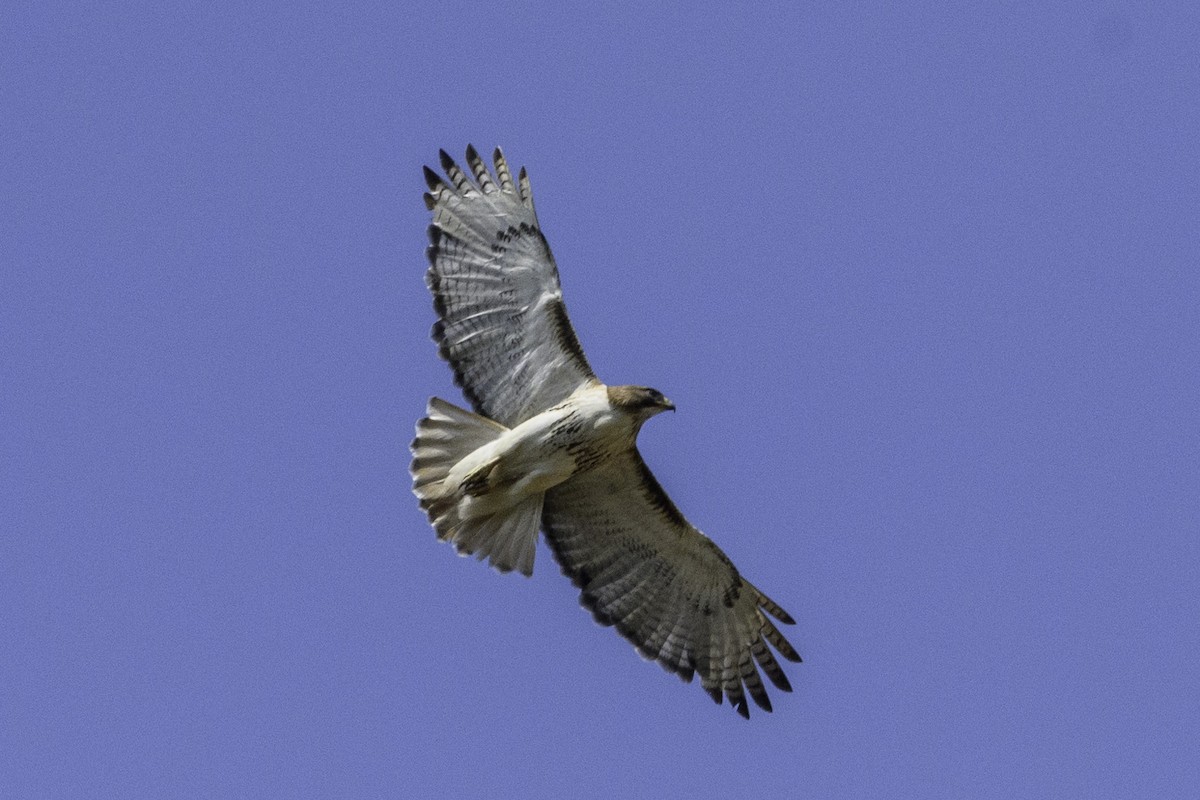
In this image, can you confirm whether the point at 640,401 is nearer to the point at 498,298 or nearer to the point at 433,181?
the point at 498,298

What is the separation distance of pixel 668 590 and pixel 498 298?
8.31 ft

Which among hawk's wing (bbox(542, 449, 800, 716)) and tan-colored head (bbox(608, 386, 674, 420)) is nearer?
tan-colored head (bbox(608, 386, 674, 420))

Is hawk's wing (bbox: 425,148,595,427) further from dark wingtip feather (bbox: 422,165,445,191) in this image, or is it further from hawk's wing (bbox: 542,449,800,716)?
hawk's wing (bbox: 542,449,800,716)

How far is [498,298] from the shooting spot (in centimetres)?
1359

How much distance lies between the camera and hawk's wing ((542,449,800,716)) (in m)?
14.4

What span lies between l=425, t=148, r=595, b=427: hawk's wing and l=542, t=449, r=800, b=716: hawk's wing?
0.91 meters

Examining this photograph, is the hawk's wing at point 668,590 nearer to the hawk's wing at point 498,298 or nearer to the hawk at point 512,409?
the hawk at point 512,409

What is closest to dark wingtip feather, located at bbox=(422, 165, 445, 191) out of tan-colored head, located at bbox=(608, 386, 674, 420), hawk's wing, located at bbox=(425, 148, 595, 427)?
hawk's wing, located at bbox=(425, 148, 595, 427)

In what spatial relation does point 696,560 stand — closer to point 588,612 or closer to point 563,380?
point 588,612

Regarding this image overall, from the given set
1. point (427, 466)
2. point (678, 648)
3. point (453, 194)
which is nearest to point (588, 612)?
point (678, 648)

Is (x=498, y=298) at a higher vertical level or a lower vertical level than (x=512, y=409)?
higher

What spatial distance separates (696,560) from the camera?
1455 cm

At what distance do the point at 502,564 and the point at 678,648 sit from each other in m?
1.55

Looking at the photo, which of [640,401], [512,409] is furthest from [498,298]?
[640,401]
